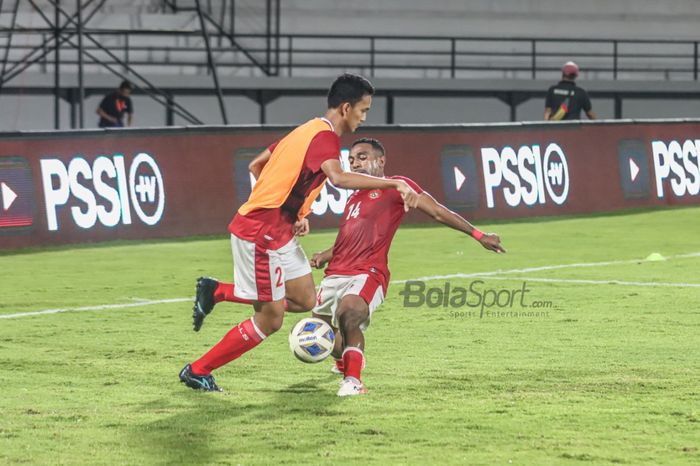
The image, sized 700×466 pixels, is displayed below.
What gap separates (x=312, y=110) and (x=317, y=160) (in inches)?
1134

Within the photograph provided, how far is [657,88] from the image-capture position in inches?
1506

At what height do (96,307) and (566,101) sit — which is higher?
(566,101)

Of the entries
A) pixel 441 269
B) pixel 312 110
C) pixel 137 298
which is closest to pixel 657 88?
pixel 312 110

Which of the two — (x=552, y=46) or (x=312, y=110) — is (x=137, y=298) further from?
(x=552, y=46)

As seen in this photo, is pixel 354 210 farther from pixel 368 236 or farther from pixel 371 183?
pixel 371 183

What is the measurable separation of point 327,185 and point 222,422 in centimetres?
1230

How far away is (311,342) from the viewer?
930 cm

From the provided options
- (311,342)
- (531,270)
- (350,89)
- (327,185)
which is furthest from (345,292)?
(327,185)

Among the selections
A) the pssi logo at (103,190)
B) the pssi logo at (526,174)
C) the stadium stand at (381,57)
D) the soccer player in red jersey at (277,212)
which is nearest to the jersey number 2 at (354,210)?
the soccer player in red jersey at (277,212)

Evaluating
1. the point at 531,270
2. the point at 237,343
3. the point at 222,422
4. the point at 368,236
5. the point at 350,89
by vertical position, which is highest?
the point at 350,89

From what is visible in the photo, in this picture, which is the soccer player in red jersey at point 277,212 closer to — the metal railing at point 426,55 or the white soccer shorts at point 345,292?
the white soccer shorts at point 345,292

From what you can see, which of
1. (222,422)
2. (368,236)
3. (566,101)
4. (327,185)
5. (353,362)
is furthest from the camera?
(566,101)

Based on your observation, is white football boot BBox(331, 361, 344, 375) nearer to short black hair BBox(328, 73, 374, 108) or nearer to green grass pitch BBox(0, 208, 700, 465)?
green grass pitch BBox(0, 208, 700, 465)

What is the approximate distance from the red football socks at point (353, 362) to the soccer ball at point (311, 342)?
18 cm
